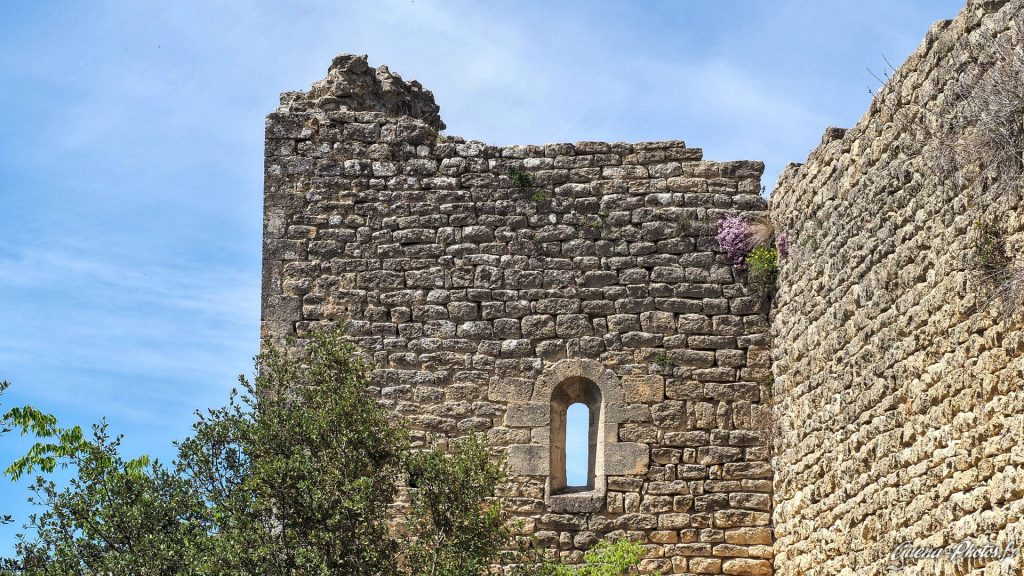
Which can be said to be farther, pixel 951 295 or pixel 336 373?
pixel 336 373

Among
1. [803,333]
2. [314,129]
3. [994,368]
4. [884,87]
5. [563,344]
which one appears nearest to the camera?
[994,368]

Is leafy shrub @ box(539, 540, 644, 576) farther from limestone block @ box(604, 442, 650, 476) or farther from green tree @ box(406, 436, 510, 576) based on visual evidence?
limestone block @ box(604, 442, 650, 476)

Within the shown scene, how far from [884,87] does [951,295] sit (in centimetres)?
194

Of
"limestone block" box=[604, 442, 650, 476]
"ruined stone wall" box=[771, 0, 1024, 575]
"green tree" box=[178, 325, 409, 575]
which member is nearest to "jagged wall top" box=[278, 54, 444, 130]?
"green tree" box=[178, 325, 409, 575]

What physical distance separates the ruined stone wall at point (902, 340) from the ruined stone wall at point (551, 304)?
2.12 ft

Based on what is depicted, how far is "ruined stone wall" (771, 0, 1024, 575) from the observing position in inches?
289

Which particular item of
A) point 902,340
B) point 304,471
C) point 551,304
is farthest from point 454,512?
point 902,340

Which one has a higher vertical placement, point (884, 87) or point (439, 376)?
point (884, 87)

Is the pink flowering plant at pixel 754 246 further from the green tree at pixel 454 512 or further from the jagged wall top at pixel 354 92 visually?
the jagged wall top at pixel 354 92

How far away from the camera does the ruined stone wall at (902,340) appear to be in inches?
289

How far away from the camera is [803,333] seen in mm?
10500

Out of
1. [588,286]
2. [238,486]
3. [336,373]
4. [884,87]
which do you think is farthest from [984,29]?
[238,486]

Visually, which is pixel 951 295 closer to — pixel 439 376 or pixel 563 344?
pixel 563 344

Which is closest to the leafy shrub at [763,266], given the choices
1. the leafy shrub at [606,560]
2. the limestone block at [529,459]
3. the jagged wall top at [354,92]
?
the limestone block at [529,459]
